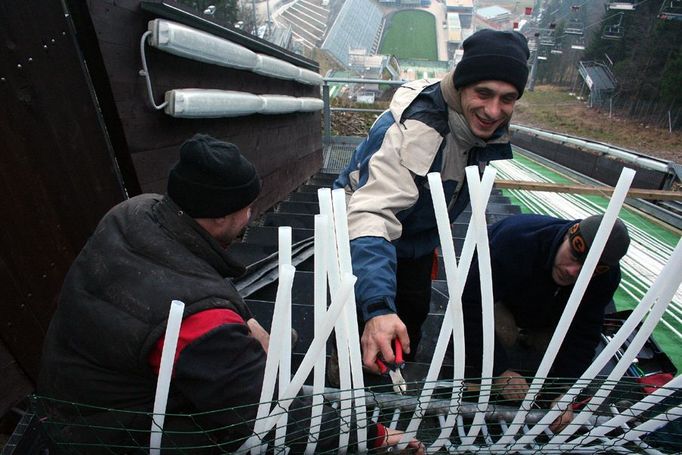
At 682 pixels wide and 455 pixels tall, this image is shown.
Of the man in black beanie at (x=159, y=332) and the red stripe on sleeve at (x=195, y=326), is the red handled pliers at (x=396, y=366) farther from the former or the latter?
the red stripe on sleeve at (x=195, y=326)

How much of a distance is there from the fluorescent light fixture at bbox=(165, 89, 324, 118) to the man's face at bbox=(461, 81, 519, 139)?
6.29 feet

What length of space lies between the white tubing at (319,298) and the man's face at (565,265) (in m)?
1.37

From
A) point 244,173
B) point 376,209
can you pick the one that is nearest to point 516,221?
point 376,209

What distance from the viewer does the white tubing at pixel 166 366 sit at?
0.81m

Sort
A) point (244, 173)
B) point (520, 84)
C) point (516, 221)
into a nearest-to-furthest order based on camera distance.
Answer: point (244, 173), point (520, 84), point (516, 221)

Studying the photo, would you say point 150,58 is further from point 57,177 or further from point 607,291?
point 607,291

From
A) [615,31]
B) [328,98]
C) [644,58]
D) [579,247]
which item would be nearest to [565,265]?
[579,247]

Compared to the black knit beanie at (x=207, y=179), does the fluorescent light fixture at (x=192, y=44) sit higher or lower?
higher

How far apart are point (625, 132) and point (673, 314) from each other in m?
27.2

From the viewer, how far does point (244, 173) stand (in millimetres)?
1399

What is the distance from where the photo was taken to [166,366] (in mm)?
875

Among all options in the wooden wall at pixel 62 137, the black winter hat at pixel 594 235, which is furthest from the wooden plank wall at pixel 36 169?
the black winter hat at pixel 594 235

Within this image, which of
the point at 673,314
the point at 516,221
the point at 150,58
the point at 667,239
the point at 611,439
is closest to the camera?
the point at 611,439

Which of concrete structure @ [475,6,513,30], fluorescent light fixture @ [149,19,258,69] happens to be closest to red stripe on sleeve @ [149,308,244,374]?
fluorescent light fixture @ [149,19,258,69]
